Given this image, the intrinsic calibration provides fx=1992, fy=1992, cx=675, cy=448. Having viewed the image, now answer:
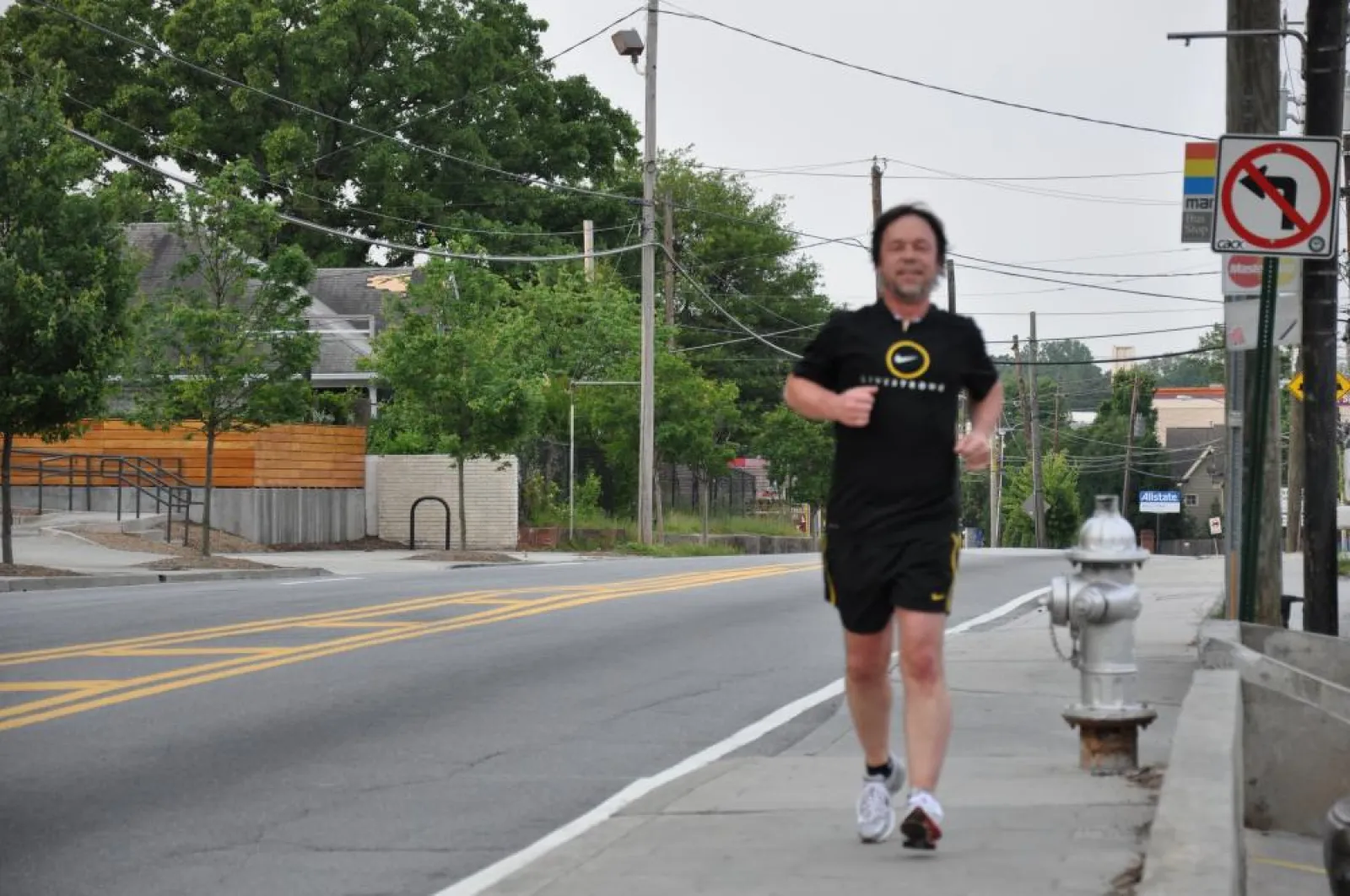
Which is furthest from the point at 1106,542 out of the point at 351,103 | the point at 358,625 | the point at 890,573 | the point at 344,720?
the point at 351,103

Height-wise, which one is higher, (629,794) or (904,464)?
(904,464)

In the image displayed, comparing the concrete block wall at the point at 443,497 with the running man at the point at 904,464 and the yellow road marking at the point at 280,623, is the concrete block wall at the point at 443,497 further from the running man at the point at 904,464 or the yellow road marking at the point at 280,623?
the running man at the point at 904,464

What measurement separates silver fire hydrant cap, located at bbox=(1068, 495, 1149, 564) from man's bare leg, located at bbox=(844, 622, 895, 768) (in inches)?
36.4

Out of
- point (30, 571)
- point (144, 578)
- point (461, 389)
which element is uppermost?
point (461, 389)

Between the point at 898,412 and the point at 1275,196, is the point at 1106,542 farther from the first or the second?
the point at 1275,196

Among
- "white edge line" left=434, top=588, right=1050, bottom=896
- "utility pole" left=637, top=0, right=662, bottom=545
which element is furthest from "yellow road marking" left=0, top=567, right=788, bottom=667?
"utility pole" left=637, top=0, right=662, bottom=545

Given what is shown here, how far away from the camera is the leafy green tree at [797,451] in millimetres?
58062

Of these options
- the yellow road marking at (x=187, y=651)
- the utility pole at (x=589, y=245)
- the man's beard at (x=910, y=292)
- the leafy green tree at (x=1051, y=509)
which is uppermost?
the utility pole at (x=589, y=245)

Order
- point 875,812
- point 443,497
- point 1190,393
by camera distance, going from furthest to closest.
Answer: point 1190,393, point 443,497, point 875,812

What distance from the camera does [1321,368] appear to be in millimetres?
12742

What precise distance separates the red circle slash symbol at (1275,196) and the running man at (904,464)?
5.16m

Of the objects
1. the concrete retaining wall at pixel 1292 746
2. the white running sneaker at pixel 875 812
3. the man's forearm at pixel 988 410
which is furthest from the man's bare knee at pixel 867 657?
the concrete retaining wall at pixel 1292 746

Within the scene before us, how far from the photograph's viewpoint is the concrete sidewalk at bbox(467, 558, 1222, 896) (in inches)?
217

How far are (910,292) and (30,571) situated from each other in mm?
19059
